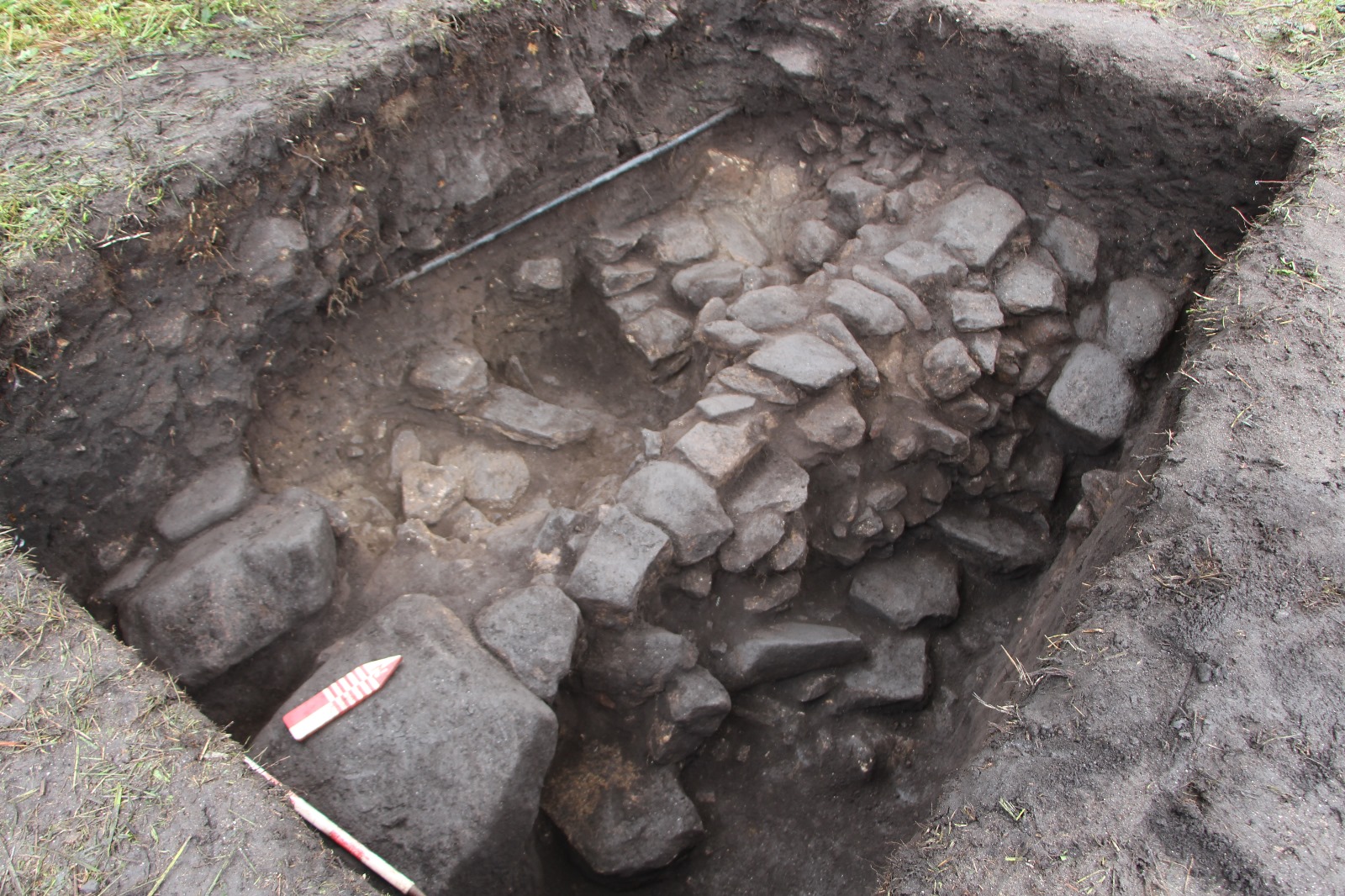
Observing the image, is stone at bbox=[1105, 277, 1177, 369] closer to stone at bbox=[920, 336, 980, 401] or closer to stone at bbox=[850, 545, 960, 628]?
stone at bbox=[920, 336, 980, 401]

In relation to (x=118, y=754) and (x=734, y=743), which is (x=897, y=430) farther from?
(x=118, y=754)

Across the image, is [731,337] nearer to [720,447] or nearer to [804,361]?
[804,361]

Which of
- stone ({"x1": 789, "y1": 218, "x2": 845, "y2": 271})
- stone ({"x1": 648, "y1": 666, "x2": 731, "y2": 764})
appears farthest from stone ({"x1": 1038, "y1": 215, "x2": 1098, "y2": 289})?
stone ({"x1": 648, "y1": 666, "x2": 731, "y2": 764})

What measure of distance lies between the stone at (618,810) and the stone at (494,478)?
1.13 meters

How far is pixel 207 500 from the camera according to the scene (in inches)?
130

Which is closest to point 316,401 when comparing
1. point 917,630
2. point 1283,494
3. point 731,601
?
point 731,601

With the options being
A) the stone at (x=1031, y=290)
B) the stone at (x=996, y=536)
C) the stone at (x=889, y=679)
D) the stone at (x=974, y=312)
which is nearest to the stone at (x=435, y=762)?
the stone at (x=889, y=679)

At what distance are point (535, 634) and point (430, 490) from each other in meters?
1.08

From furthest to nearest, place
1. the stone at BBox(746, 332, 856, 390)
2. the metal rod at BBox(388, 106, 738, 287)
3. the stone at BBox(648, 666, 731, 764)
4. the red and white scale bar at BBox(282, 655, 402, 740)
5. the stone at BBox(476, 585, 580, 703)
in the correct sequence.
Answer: the metal rod at BBox(388, 106, 738, 287), the stone at BBox(746, 332, 856, 390), the stone at BBox(648, 666, 731, 764), the stone at BBox(476, 585, 580, 703), the red and white scale bar at BBox(282, 655, 402, 740)

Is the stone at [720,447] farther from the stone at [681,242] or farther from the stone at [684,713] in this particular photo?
the stone at [681,242]

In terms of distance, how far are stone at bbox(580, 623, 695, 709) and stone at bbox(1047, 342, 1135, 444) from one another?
203 centimetres

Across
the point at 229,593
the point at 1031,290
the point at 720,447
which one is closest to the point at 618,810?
the point at 720,447

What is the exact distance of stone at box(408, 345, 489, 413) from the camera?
408 centimetres

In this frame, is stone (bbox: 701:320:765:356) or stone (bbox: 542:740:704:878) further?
stone (bbox: 701:320:765:356)
